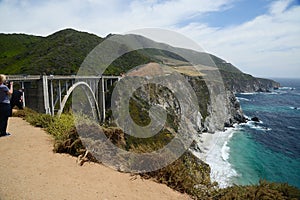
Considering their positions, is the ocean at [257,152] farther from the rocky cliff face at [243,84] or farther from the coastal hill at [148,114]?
the rocky cliff face at [243,84]

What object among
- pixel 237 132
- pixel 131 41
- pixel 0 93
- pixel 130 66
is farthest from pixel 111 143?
pixel 131 41

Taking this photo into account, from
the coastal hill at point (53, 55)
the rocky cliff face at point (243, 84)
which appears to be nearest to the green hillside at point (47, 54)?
the coastal hill at point (53, 55)

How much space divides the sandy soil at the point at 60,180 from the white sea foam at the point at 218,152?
20077mm

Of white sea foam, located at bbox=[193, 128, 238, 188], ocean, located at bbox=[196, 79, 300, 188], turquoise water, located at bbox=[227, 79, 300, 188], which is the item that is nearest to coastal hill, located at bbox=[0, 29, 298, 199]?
white sea foam, located at bbox=[193, 128, 238, 188]

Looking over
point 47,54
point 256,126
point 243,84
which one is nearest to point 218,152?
point 256,126

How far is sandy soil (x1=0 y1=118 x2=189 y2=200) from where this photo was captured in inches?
145

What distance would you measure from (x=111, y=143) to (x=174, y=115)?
134ft

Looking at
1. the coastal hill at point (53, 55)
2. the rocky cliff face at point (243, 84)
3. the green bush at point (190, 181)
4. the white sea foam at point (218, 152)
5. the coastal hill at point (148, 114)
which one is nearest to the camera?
the green bush at point (190, 181)

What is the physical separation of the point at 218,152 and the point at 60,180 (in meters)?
34.3

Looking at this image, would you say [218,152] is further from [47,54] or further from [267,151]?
[47,54]

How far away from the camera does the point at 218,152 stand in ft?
116

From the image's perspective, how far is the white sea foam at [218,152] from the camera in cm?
2804

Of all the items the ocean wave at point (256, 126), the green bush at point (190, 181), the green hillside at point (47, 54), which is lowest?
the ocean wave at point (256, 126)

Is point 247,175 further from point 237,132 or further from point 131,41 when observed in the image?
point 131,41
